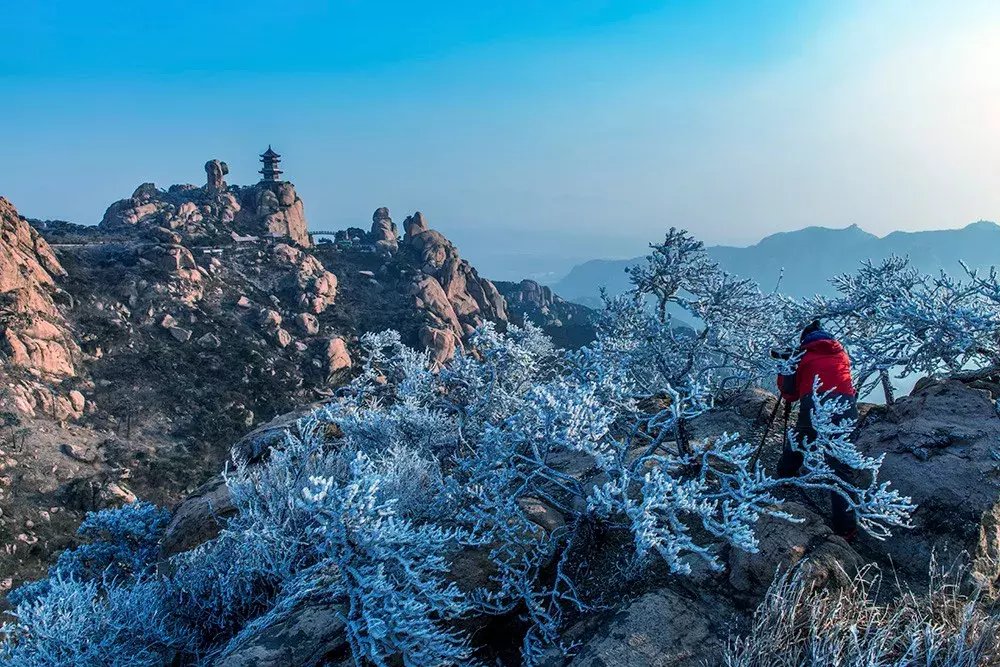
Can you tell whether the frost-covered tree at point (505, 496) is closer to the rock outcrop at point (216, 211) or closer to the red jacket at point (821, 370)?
the red jacket at point (821, 370)

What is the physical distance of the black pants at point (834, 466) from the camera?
5660 mm

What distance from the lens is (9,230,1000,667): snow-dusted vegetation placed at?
4637 millimetres

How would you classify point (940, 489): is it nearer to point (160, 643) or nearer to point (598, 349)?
point (598, 349)

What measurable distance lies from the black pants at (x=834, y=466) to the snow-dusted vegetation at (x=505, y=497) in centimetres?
15

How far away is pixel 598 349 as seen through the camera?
7633 millimetres

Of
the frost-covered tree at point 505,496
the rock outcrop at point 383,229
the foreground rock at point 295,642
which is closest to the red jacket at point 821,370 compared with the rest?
the frost-covered tree at point 505,496

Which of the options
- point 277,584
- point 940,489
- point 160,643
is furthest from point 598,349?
point 160,643

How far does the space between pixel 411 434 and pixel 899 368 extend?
8319mm

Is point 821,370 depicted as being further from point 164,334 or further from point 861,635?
point 164,334

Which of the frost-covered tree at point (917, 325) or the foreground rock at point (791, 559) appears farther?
the frost-covered tree at point (917, 325)

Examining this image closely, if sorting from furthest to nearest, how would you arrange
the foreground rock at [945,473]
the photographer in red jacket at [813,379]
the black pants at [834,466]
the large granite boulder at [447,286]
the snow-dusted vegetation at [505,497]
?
the large granite boulder at [447,286] < the photographer in red jacket at [813,379] < the black pants at [834,466] < the foreground rock at [945,473] < the snow-dusted vegetation at [505,497]

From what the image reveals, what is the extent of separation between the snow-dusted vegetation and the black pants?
5.9 inches

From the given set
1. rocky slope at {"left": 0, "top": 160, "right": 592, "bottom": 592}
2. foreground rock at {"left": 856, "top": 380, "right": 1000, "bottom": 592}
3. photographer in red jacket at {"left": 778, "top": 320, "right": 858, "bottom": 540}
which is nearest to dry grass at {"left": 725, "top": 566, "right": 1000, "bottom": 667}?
foreground rock at {"left": 856, "top": 380, "right": 1000, "bottom": 592}

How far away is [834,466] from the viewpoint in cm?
642
